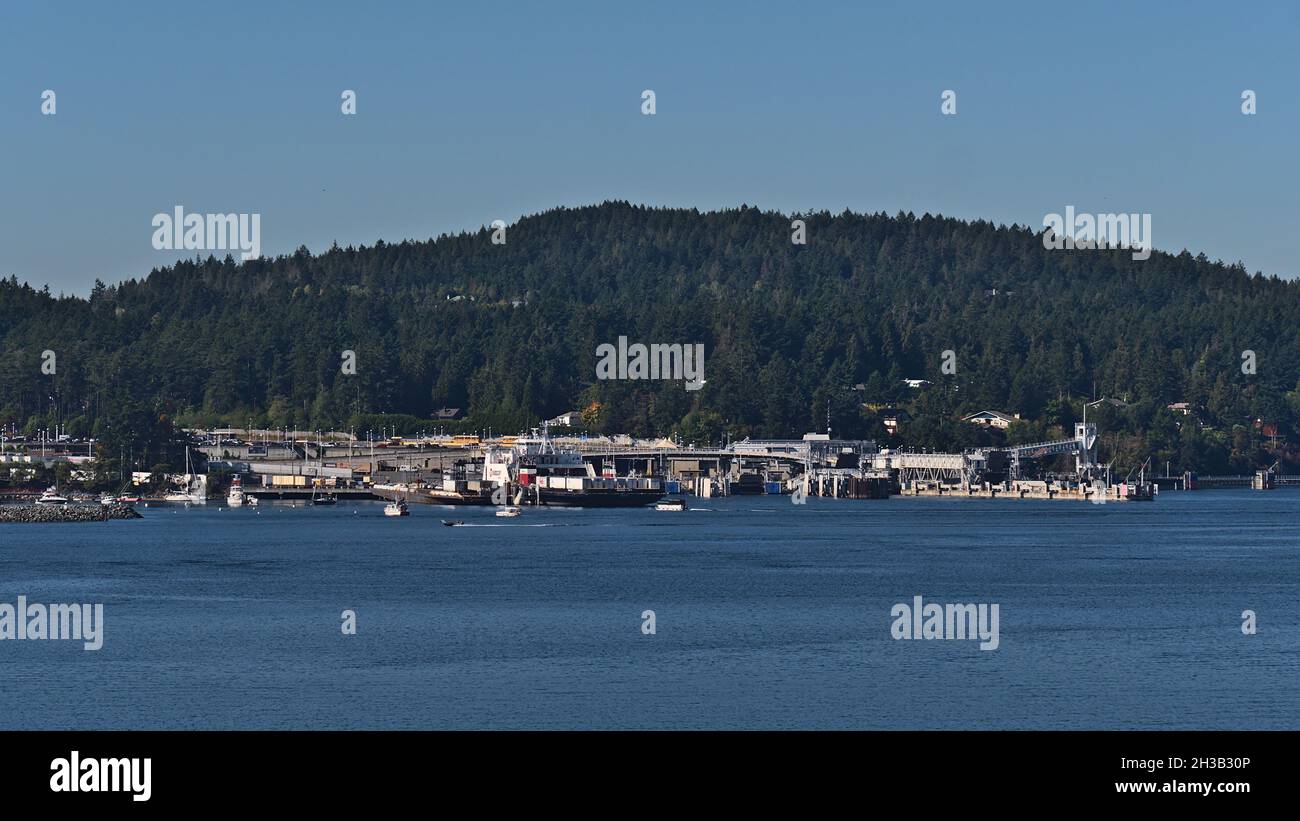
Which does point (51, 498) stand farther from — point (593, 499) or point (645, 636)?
point (645, 636)

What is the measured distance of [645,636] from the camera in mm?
44938

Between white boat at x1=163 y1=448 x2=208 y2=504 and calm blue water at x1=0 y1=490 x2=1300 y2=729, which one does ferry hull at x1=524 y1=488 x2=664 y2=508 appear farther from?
calm blue water at x1=0 y1=490 x2=1300 y2=729

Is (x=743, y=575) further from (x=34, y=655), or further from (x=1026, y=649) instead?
(x=34, y=655)

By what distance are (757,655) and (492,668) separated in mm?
6084

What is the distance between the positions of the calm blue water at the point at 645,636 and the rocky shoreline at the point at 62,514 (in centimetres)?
1636

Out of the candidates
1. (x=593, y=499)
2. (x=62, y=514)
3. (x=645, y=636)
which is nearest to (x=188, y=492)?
(x=593, y=499)

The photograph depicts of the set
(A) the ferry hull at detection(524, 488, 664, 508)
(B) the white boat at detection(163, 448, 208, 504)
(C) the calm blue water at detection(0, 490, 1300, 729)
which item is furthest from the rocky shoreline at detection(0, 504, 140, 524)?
(A) the ferry hull at detection(524, 488, 664, 508)

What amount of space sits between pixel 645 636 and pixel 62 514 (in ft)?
230

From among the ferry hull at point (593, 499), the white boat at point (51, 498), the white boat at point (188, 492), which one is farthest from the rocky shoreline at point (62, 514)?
the ferry hull at point (593, 499)

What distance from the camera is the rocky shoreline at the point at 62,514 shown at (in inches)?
4166

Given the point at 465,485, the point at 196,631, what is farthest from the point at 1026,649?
the point at 465,485

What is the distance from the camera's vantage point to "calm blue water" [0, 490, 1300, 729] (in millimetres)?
33781

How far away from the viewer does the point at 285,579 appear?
62625mm

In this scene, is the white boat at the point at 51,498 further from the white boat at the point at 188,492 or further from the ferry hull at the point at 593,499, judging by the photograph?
the ferry hull at the point at 593,499
